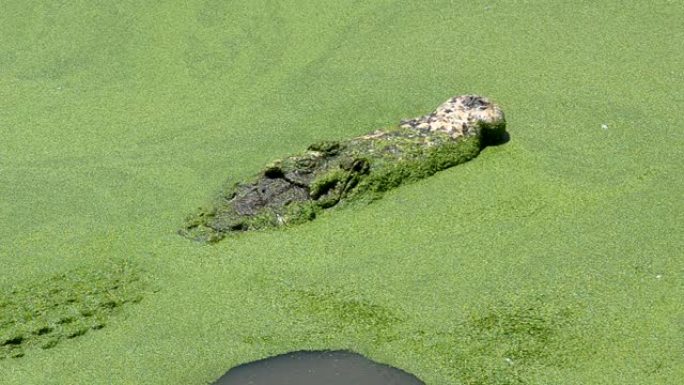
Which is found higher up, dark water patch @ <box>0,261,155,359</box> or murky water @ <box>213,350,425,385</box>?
dark water patch @ <box>0,261,155,359</box>

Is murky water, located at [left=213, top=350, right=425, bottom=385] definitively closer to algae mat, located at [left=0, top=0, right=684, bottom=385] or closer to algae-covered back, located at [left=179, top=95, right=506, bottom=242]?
algae mat, located at [left=0, top=0, right=684, bottom=385]

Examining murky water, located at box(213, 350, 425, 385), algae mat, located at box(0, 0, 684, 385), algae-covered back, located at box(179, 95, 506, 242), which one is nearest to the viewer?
murky water, located at box(213, 350, 425, 385)

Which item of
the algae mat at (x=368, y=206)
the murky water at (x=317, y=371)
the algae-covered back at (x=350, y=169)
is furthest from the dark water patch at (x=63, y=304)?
the murky water at (x=317, y=371)

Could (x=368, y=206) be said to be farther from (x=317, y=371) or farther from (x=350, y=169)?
(x=317, y=371)

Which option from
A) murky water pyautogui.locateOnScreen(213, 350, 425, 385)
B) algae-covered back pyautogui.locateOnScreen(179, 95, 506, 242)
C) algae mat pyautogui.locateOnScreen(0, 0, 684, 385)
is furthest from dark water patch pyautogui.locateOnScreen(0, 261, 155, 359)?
murky water pyautogui.locateOnScreen(213, 350, 425, 385)

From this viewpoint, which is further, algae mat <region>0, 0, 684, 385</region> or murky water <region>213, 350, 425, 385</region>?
algae mat <region>0, 0, 684, 385</region>

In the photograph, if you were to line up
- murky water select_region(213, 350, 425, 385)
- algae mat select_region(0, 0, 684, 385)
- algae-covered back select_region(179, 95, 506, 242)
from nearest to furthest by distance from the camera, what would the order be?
1. murky water select_region(213, 350, 425, 385)
2. algae mat select_region(0, 0, 684, 385)
3. algae-covered back select_region(179, 95, 506, 242)

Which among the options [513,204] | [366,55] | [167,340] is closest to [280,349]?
[167,340]
